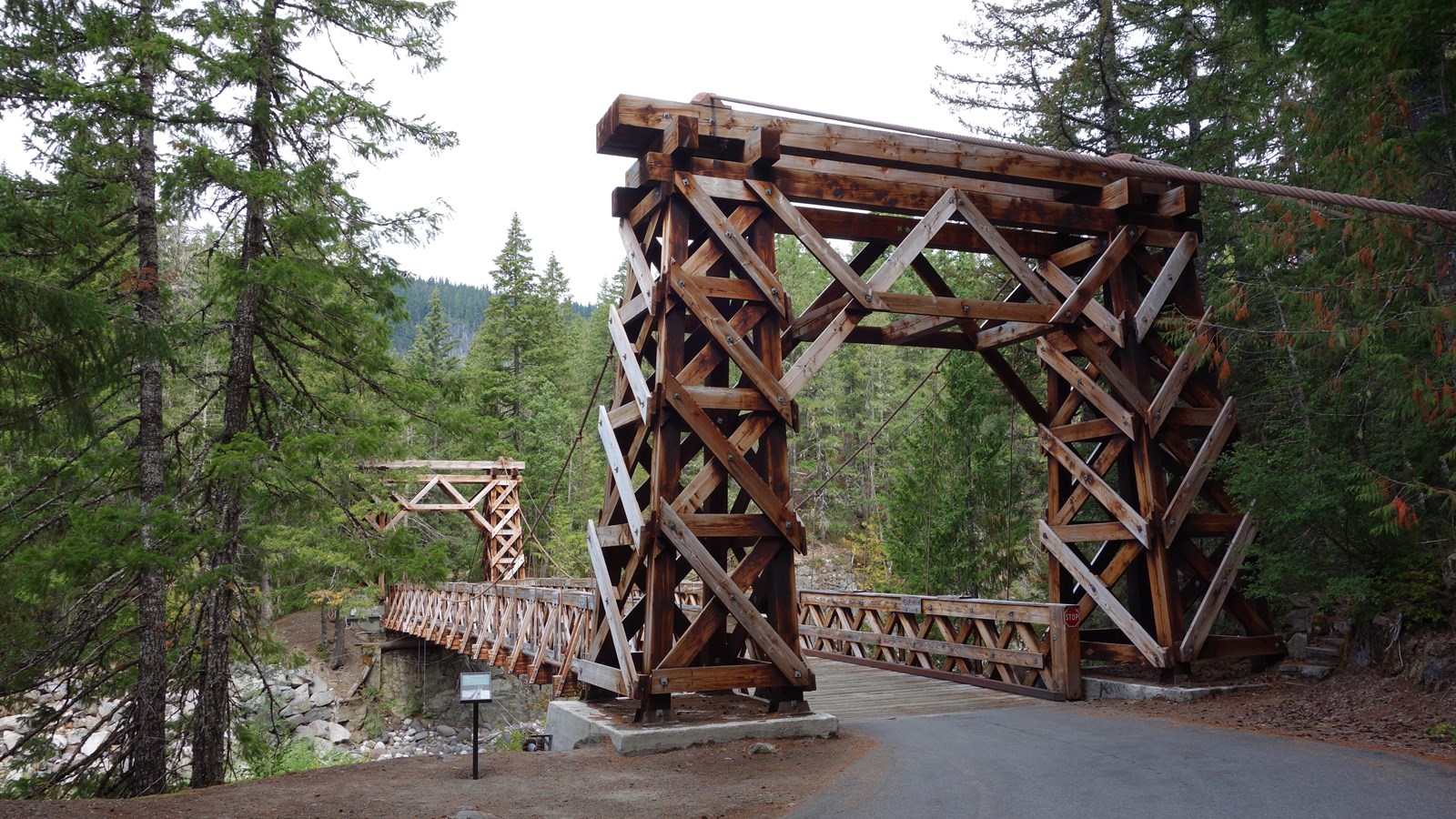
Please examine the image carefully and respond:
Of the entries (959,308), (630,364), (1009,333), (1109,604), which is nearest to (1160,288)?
(1009,333)

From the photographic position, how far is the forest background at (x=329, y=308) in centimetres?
615

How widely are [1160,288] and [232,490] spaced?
338 inches

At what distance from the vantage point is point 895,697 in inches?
349

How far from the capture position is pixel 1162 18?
13.4 metres

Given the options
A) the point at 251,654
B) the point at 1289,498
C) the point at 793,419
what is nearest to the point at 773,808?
the point at 793,419

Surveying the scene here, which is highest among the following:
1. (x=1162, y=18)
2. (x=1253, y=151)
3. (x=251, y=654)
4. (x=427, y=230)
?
(x=1162, y=18)

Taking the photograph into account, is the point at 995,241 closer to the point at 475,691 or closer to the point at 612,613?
the point at 612,613

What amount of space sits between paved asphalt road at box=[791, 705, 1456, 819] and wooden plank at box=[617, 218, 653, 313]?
138 inches

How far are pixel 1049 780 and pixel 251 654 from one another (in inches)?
312

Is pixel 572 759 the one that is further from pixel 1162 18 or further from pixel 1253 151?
pixel 1162 18

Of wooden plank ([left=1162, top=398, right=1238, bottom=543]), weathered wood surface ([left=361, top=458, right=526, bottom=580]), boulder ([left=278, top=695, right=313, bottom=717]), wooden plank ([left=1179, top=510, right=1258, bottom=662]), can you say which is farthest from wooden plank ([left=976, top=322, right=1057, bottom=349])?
boulder ([left=278, top=695, right=313, bottom=717])

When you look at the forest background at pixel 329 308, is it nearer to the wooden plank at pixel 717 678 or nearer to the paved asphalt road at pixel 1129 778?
the paved asphalt road at pixel 1129 778

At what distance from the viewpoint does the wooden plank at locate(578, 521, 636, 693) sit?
6461 millimetres

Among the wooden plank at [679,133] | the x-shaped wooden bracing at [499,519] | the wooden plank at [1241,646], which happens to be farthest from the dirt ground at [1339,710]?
the x-shaped wooden bracing at [499,519]
